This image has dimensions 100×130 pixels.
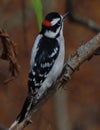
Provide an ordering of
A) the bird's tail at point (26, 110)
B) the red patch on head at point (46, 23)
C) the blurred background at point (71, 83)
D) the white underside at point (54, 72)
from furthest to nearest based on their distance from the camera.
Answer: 1. the blurred background at point (71, 83)
2. the red patch on head at point (46, 23)
3. the white underside at point (54, 72)
4. the bird's tail at point (26, 110)

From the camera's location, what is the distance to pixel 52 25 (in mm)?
2221

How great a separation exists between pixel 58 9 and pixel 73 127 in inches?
30.5

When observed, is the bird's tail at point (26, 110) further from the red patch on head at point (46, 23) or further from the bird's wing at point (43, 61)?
the red patch on head at point (46, 23)

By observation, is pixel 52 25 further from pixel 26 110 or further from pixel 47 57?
pixel 26 110

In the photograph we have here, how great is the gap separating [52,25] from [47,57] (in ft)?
0.41

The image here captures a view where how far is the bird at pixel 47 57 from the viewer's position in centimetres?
209

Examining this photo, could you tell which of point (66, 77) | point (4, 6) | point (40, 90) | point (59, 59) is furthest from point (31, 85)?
point (4, 6)

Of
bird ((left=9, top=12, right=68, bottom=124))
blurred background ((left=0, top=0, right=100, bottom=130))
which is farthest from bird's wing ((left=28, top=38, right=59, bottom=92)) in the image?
blurred background ((left=0, top=0, right=100, bottom=130))

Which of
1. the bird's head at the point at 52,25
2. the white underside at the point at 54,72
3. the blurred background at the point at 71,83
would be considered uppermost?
the bird's head at the point at 52,25

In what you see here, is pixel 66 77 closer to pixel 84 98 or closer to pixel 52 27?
pixel 52 27

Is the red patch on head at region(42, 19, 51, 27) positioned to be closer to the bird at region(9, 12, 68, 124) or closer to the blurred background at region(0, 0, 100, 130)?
the bird at region(9, 12, 68, 124)

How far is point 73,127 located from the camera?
425 centimetres

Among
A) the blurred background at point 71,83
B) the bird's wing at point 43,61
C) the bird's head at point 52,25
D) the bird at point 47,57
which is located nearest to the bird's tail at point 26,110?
the bird at point 47,57

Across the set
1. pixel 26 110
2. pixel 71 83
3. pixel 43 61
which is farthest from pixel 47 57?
pixel 71 83
